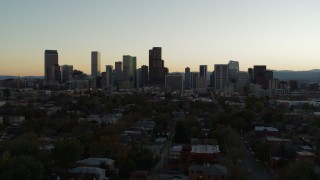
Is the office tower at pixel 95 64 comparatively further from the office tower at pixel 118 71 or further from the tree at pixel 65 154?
the tree at pixel 65 154

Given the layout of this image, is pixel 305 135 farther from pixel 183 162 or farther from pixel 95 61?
pixel 95 61

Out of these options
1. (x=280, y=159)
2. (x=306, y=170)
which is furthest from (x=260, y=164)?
(x=306, y=170)

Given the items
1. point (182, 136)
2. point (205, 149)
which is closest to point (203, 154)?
point (205, 149)

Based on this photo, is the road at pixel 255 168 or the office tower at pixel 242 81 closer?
the road at pixel 255 168

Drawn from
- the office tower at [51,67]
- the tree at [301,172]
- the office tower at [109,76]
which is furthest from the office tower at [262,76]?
the tree at [301,172]

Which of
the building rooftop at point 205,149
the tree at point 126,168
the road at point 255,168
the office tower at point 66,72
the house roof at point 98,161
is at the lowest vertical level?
the road at point 255,168

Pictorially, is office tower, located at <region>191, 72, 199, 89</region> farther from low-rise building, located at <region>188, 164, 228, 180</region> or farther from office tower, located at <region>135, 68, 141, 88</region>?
low-rise building, located at <region>188, 164, 228, 180</region>
